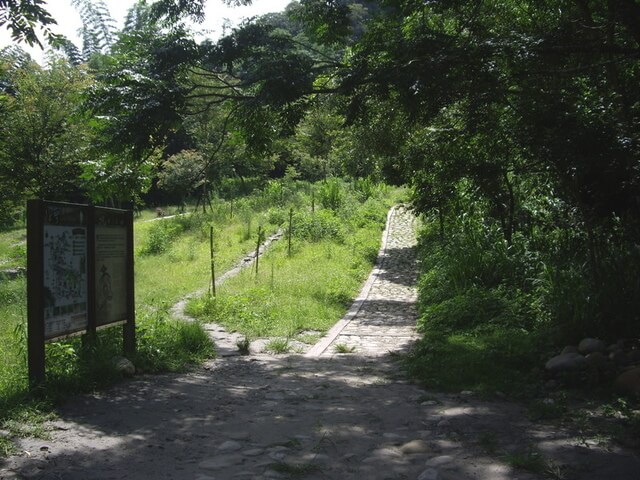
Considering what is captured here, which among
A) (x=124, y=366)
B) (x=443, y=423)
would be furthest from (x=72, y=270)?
(x=443, y=423)

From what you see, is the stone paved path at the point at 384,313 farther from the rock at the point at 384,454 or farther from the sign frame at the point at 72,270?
the rock at the point at 384,454

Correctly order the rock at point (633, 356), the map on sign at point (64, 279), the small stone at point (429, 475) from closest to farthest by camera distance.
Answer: the small stone at point (429, 475) < the map on sign at point (64, 279) < the rock at point (633, 356)

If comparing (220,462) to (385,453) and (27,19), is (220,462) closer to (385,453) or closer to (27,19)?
(385,453)

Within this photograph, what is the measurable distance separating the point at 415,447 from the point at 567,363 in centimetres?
271

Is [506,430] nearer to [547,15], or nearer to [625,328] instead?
[625,328]

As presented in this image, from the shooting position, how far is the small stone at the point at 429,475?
4.06 meters

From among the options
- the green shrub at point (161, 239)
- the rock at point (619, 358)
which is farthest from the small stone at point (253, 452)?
the green shrub at point (161, 239)

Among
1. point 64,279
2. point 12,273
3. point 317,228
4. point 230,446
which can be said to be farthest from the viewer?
point 317,228

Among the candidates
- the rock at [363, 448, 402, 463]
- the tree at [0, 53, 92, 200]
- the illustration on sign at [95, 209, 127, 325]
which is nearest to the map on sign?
the illustration on sign at [95, 209, 127, 325]

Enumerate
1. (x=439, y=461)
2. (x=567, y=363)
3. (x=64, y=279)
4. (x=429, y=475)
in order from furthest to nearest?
(x=567, y=363) → (x=64, y=279) → (x=439, y=461) → (x=429, y=475)

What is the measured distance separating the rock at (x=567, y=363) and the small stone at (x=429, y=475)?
3054 millimetres

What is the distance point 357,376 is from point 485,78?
14.3 feet

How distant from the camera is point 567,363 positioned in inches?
258

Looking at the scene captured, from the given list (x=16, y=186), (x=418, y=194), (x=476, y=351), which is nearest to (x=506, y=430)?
(x=476, y=351)
